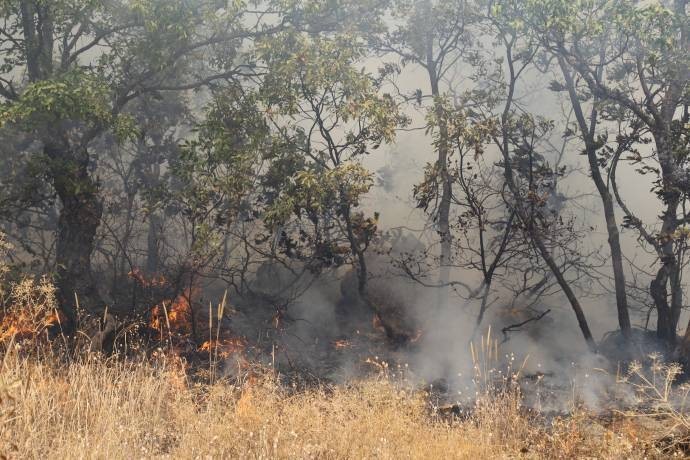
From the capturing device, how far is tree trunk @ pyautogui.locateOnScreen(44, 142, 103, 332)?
33.3 feet

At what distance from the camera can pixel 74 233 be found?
1049 cm

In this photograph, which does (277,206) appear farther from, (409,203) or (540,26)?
(409,203)

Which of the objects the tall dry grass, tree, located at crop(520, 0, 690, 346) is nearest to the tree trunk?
the tall dry grass

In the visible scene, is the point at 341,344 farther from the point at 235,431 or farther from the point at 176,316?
the point at 235,431

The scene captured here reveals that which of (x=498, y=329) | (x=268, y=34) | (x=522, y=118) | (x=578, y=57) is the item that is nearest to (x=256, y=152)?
(x=268, y=34)

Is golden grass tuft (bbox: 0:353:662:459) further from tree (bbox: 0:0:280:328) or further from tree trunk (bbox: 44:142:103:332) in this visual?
tree (bbox: 0:0:280:328)

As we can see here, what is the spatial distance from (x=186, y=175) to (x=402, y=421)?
20.3 feet

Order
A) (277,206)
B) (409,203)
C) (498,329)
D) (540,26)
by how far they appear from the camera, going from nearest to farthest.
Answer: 1. (277,206)
2. (540,26)
3. (498,329)
4. (409,203)

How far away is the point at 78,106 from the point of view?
8805mm

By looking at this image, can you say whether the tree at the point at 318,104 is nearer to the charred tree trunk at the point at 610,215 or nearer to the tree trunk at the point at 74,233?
the tree trunk at the point at 74,233

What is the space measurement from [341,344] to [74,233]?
597 cm

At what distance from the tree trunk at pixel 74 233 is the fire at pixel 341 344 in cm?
497

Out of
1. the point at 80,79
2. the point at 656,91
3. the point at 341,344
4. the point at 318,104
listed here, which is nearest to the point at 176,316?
the point at 341,344

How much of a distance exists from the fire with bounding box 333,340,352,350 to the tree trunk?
497cm
